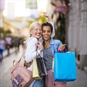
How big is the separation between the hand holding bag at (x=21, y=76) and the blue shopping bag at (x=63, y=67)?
1.43 ft

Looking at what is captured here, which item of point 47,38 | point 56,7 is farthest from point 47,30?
point 56,7

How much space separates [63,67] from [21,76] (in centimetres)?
68

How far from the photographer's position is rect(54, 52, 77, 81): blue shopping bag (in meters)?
5.48

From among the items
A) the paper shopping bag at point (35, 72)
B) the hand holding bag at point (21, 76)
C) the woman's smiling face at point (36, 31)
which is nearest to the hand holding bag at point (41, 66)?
the paper shopping bag at point (35, 72)

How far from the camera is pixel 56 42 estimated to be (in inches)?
239

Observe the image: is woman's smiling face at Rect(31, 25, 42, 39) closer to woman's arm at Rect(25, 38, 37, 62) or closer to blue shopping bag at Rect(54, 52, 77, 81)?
woman's arm at Rect(25, 38, 37, 62)

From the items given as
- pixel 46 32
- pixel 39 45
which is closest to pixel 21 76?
pixel 39 45

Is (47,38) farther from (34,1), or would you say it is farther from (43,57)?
(34,1)

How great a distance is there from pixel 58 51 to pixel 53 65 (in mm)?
347

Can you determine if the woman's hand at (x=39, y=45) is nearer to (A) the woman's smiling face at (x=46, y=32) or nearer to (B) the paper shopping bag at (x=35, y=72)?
(B) the paper shopping bag at (x=35, y=72)

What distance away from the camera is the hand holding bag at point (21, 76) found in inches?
223

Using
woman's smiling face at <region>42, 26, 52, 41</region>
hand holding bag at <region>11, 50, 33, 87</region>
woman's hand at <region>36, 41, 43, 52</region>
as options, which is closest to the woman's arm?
woman's hand at <region>36, 41, 43, 52</region>

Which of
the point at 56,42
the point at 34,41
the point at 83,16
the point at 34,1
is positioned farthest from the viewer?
the point at 34,1

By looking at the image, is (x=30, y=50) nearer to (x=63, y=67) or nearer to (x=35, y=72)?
(x=35, y=72)
